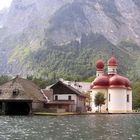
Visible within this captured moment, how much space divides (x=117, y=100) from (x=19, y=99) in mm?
38721

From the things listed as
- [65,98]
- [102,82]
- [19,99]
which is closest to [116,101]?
[102,82]

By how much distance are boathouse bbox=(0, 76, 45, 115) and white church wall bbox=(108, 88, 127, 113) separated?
26190 mm

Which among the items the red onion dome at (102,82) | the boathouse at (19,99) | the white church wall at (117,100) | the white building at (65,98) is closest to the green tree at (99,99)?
the white building at (65,98)

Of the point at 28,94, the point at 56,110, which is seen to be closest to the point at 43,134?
the point at 28,94

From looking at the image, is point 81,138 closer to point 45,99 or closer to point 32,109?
point 32,109

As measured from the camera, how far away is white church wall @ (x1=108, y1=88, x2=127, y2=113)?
128m

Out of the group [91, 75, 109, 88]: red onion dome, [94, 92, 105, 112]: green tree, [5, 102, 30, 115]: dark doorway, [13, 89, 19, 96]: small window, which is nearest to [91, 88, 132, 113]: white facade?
[91, 75, 109, 88]: red onion dome

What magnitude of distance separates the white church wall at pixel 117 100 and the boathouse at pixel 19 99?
26.2 metres

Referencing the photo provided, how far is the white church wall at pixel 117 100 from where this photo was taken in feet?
419

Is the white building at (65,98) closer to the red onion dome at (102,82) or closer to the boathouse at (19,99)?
the boathouse at (19,99)

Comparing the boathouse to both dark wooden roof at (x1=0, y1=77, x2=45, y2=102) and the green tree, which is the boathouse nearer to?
dark wooden roof at (x1=0, y1=77, x2=45, y2=102)

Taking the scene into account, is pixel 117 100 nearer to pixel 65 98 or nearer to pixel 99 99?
pixel 99 99

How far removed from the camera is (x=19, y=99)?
9625cm

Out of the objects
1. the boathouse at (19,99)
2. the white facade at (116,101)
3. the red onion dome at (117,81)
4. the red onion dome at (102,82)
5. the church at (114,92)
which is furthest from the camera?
the red onion dome at (102,82)
